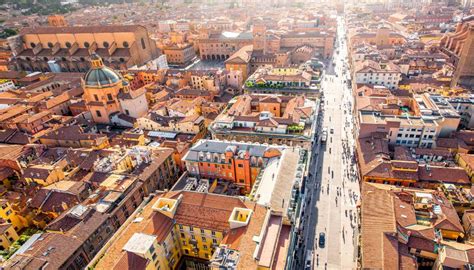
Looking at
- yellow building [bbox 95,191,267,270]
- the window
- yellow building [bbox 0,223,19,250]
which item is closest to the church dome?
yellow building [bbox 0,223,19,250]

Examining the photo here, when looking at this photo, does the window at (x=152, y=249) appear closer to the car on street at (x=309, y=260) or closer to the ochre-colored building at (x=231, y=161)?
the ochre-colored building at (x=231, y=161)

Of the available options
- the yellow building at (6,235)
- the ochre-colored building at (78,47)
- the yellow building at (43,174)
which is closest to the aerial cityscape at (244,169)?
the yellow building at (6,235)

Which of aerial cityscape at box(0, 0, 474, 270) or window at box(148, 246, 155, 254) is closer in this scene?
window at box(148, 246, 155, 254)

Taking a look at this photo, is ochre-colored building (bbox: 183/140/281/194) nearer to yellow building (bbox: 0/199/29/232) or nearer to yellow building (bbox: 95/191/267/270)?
yellow building (bbox: 95/191/267/270)

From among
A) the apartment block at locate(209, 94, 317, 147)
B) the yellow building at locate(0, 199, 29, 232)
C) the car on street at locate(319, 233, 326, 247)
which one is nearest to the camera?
the yellow building at locate(0, 199, 29, 232)

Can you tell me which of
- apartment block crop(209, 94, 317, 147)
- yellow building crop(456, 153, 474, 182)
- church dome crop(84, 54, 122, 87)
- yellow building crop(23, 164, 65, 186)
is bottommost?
yellow building crop(456, 153, 474, 182)

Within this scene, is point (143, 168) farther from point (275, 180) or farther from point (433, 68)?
point (433, 68)

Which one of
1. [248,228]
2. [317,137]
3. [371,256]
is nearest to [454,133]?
[317,137]

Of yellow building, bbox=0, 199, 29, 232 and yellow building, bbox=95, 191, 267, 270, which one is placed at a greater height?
yellow building, bbox=95, 191, 267, 270
